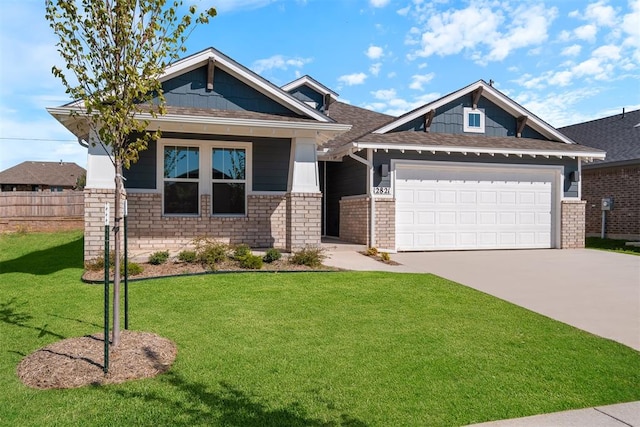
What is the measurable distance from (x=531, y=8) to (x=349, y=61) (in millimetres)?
5671

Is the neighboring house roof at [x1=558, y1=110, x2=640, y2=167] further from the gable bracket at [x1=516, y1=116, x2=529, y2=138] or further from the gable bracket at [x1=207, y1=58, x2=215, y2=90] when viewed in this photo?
the gable bracket at [x1=207, y1=58, x2=215, y2=90]

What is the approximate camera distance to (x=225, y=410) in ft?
11.1

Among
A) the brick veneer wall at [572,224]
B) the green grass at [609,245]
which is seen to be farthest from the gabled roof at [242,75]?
the green grass at [609,245]

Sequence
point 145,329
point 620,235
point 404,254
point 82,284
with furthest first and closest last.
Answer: point 620,235 → point 404,254 → point 82,284 → point 145,329

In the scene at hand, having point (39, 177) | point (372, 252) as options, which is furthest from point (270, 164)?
point (39, 177)

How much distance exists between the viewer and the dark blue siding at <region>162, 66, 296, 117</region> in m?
10.9

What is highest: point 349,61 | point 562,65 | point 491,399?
point 349,61

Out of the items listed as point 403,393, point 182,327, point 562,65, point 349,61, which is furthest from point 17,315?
point 562,65

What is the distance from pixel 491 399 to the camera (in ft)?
12.0

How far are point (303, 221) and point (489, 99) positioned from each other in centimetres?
851

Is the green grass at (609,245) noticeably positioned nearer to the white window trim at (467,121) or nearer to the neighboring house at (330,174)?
the neighboring house at (330,174)

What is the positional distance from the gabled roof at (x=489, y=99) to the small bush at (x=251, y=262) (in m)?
6.59

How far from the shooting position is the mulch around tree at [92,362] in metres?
3.97

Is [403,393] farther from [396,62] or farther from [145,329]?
[396,62]
